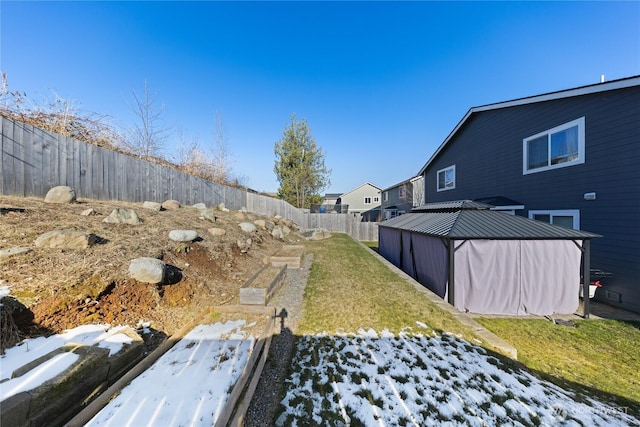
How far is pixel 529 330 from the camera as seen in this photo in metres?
4.49

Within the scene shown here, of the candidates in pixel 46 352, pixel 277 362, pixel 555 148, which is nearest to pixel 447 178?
pixel 555 148

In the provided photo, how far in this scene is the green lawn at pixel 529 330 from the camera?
10.5 feet

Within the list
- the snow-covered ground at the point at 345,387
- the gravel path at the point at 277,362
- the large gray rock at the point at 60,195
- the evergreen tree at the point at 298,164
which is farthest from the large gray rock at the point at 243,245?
the evergreen tree at the point at 298,164

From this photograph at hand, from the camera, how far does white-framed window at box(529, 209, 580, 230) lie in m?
6.38

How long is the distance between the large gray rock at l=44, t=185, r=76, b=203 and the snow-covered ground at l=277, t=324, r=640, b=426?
6.02 m

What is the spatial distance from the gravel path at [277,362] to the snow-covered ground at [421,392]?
0.13 m

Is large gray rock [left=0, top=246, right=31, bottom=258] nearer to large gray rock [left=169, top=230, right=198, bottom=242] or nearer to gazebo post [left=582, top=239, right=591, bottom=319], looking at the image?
large gray rock [left=169, top=230, right=198, bottom=242]

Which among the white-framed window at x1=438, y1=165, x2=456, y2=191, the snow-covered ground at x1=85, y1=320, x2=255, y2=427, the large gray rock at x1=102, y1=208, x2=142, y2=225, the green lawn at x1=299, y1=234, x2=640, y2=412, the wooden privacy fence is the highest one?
the white-framed window at x1=438, y1=165, x2=456, y2=191

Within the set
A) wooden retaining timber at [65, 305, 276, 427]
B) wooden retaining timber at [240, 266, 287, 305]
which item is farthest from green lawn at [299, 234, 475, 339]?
wooden retaining timber at [65, 305, 276, 427]

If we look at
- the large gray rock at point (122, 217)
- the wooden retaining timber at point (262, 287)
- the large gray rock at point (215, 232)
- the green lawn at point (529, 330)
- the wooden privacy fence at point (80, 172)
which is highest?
the wooden privacy fence at point (80, 172)

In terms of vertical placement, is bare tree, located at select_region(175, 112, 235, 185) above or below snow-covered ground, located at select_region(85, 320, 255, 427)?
above

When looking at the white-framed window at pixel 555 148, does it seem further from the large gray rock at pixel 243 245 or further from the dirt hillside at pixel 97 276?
the large gray rock at pixel 243 245

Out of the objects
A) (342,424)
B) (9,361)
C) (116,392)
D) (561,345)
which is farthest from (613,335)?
(9,361)

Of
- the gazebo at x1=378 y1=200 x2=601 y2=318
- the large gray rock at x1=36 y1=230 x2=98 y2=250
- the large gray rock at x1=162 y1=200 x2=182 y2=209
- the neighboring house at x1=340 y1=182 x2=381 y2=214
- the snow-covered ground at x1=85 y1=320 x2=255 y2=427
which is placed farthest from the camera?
the neighboring house at x1=340 y1=182 x2=381 y2=214
